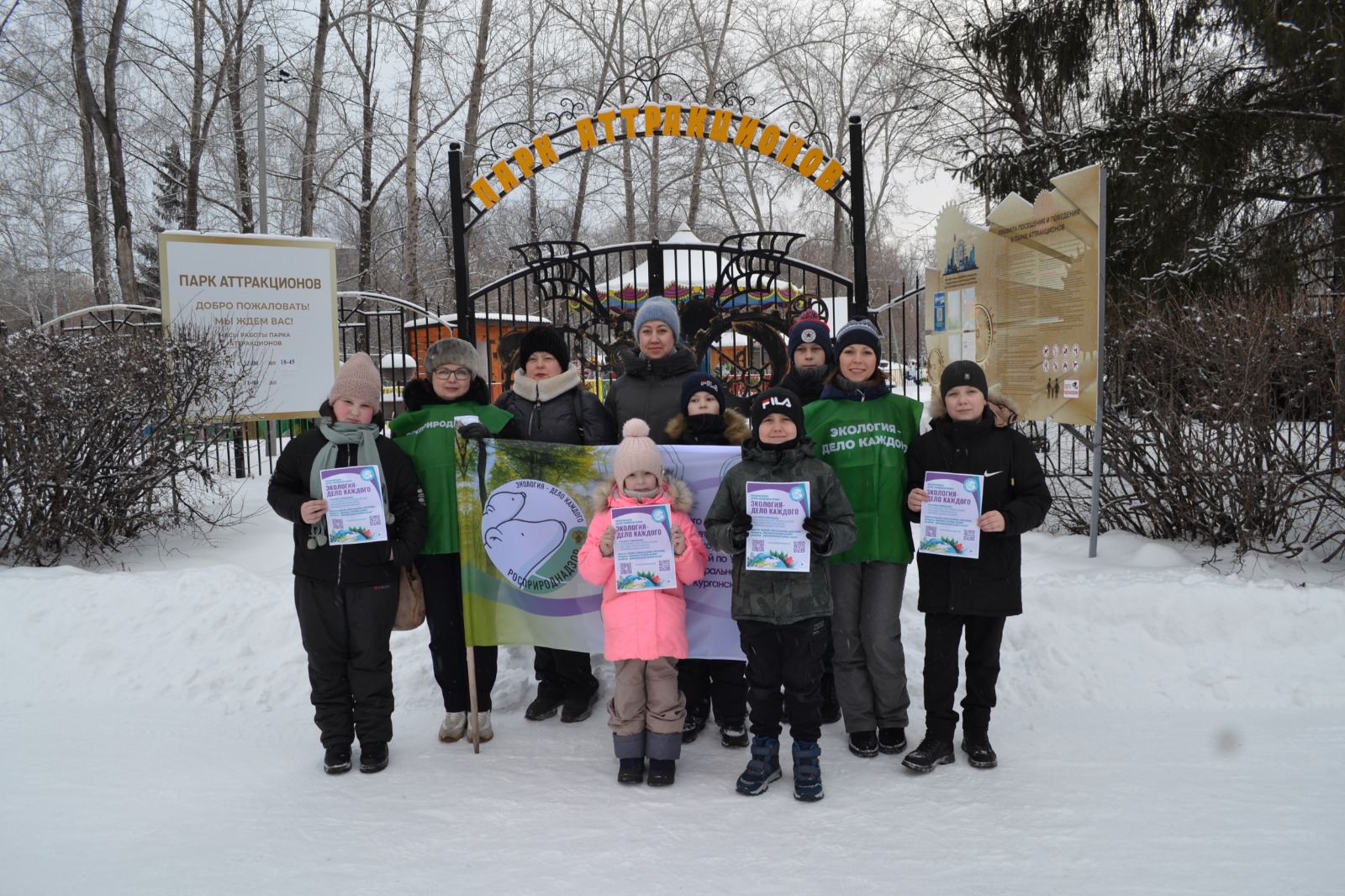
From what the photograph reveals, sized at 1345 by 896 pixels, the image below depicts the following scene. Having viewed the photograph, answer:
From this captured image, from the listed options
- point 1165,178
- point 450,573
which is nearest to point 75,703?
point 450,573

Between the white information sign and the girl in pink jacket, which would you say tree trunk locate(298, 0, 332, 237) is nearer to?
the white information sign

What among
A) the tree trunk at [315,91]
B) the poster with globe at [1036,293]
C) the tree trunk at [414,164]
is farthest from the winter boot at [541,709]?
the tree trunk at [315,91]

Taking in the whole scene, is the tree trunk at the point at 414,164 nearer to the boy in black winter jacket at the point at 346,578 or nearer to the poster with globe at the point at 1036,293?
the poster with globe at the point at 1036,293

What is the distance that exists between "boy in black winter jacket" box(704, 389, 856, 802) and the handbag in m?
1.50

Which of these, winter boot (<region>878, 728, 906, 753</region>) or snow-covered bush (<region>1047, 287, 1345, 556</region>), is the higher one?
snow-covered bush (<region>1047, 287, 1345, 556</region>)

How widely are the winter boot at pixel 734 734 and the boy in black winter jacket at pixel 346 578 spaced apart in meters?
1.53

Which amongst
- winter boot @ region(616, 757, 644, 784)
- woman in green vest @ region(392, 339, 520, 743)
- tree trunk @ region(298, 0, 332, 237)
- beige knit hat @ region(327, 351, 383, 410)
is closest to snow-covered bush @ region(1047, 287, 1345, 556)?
winter boot @ region(616, 757, 644, 784)

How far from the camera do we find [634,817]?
346 cm

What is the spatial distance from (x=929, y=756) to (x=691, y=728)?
3.66ft

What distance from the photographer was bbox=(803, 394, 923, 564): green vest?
3.96 metres

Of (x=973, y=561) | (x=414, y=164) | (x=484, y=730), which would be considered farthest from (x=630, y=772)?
(x=414, y=164)

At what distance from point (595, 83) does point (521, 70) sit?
2519 millimetres

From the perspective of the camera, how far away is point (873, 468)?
398cm

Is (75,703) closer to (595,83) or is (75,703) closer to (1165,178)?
(1165,178)
